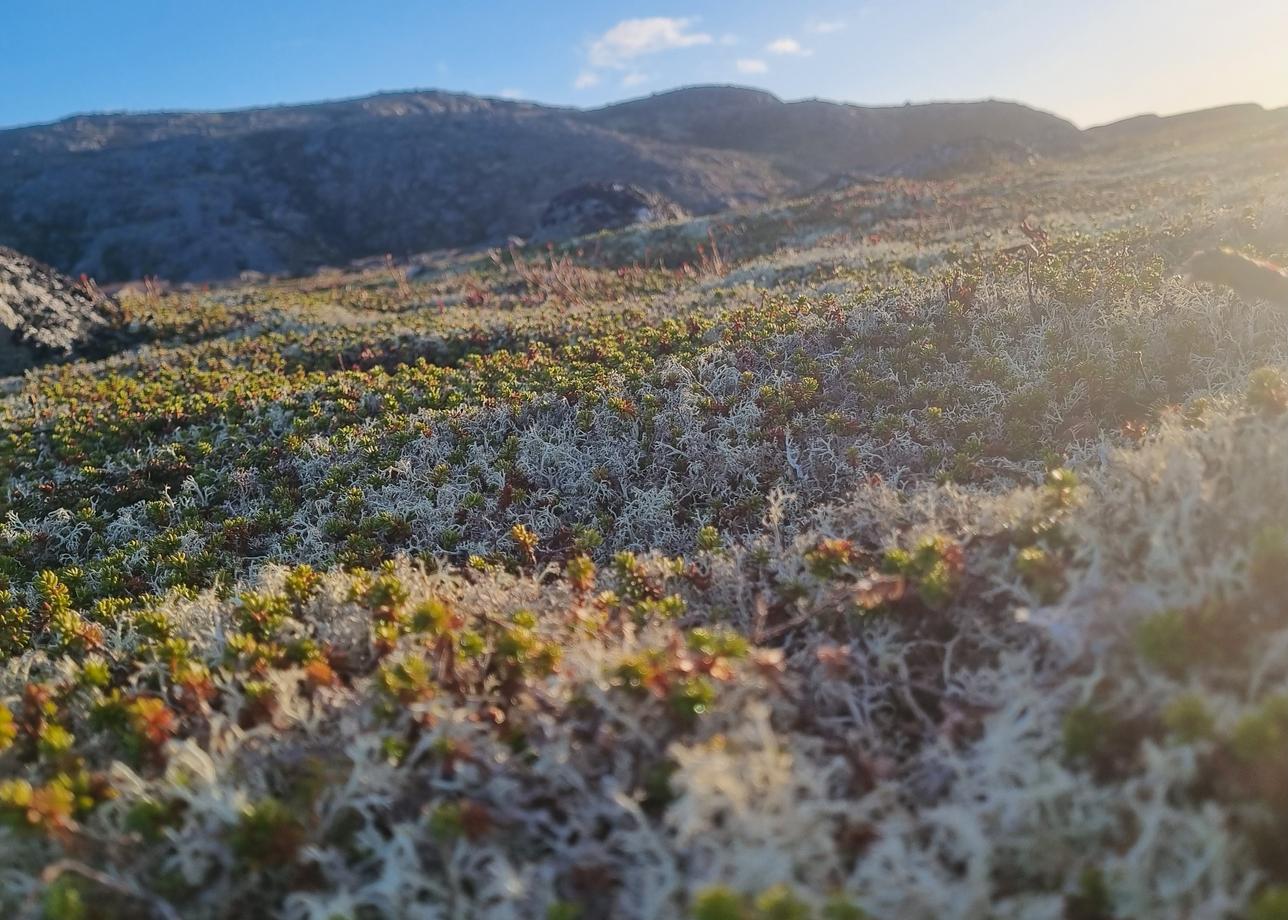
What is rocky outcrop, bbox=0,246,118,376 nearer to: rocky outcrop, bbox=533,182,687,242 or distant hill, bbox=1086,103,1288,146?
rocky outcrop, bbox=533,182,687,242

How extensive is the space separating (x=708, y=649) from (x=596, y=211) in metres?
37.8

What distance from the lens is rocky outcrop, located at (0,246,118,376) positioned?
579 inches

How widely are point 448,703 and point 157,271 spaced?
78.4m

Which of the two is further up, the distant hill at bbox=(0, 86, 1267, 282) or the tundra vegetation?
the distant hill at bbox=(0, 86, 1267, 282)

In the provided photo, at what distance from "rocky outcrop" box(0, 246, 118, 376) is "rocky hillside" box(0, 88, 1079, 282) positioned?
50.8m

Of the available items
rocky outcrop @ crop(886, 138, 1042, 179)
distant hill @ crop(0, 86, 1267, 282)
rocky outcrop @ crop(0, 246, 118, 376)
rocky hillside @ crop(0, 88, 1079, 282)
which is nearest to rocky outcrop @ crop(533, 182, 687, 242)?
rocky outcrop @ crop(886, 138, 1042, 179)

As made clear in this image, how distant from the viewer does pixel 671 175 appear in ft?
229

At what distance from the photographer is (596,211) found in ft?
126

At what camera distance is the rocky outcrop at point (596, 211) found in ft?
123

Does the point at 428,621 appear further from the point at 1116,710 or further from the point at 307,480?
the point at 307,480

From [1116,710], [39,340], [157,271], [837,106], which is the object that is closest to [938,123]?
[837,106]

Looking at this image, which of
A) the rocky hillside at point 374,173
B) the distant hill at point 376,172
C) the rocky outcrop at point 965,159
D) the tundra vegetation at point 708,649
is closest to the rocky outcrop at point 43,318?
the tundra vegetation at point 708,649

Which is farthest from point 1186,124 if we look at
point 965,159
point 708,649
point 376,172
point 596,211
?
point 376,172

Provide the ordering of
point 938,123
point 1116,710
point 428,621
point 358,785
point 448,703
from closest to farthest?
point 1116,710 < point 358,785 < point 448,703 < point 428,621 < point 938,123
